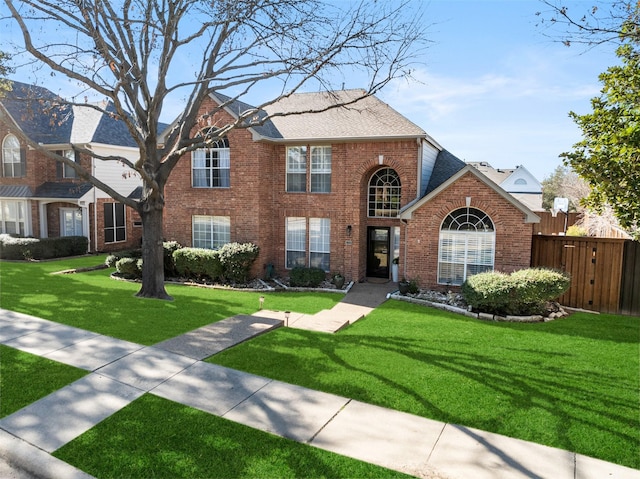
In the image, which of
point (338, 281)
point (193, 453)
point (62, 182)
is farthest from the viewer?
point (62, 182)

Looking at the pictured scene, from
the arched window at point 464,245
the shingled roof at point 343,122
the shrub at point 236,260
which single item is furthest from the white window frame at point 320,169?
the arched window at point 464,245

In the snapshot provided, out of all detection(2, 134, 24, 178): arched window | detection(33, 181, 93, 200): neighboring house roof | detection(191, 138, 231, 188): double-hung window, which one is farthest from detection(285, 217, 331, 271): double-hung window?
detection(2, 134, 24, 178): arched window

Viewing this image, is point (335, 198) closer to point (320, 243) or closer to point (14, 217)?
point (320, 243)

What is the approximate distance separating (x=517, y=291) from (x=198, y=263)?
37.6 ft

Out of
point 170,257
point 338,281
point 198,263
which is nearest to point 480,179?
point 338,281

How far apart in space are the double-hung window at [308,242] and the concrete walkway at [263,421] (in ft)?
32.6

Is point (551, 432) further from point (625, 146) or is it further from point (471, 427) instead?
point (625, 146)

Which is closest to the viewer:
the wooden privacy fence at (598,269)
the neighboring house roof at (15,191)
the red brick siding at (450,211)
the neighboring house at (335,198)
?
the wooden privacy fence at (598,269)

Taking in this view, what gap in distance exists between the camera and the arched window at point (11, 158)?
25.9m

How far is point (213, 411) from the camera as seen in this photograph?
653 cm

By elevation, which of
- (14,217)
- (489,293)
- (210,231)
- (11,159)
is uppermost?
(11,159)

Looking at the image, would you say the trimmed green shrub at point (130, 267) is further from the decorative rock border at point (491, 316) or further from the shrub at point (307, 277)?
the decorative rock border at point (491, 316)

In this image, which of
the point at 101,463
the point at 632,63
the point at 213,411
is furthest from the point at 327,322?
the point at 632,63

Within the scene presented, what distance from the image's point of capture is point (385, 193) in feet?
59.8
